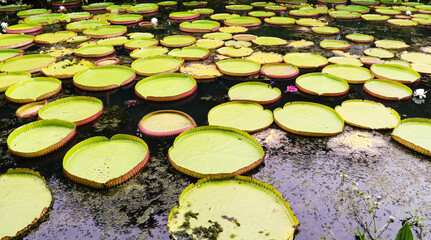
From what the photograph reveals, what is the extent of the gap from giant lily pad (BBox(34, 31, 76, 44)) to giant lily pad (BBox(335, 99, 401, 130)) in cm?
533

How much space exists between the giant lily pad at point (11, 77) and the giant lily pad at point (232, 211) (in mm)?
3282

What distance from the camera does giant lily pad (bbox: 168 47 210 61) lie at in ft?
15.4

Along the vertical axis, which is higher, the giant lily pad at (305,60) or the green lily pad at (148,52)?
the green lily pad at (148,52)

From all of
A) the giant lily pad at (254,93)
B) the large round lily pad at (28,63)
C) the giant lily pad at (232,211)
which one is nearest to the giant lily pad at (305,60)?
the giant lily pad at (254,93)

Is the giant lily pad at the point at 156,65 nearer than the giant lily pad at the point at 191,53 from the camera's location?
Yes

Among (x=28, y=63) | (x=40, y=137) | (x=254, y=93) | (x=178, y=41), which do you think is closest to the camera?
(x=40, y=137)

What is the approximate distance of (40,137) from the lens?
2783 mm

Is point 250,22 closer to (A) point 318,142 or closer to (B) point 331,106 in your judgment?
(B) point 331,106

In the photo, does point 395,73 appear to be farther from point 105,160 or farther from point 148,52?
point 105,160

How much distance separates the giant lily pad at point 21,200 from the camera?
74.9 inches

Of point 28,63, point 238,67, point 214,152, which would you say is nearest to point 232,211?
point 214,152

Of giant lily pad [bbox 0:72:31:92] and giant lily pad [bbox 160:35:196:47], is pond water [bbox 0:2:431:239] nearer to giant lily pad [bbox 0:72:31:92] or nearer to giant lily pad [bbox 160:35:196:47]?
giant lily pad [bbox 0:72:31:92]

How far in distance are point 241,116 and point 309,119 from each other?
0.74 metres

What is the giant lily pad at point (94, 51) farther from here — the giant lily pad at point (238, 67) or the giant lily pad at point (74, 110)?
the giant lily pad at point (238, 67)
